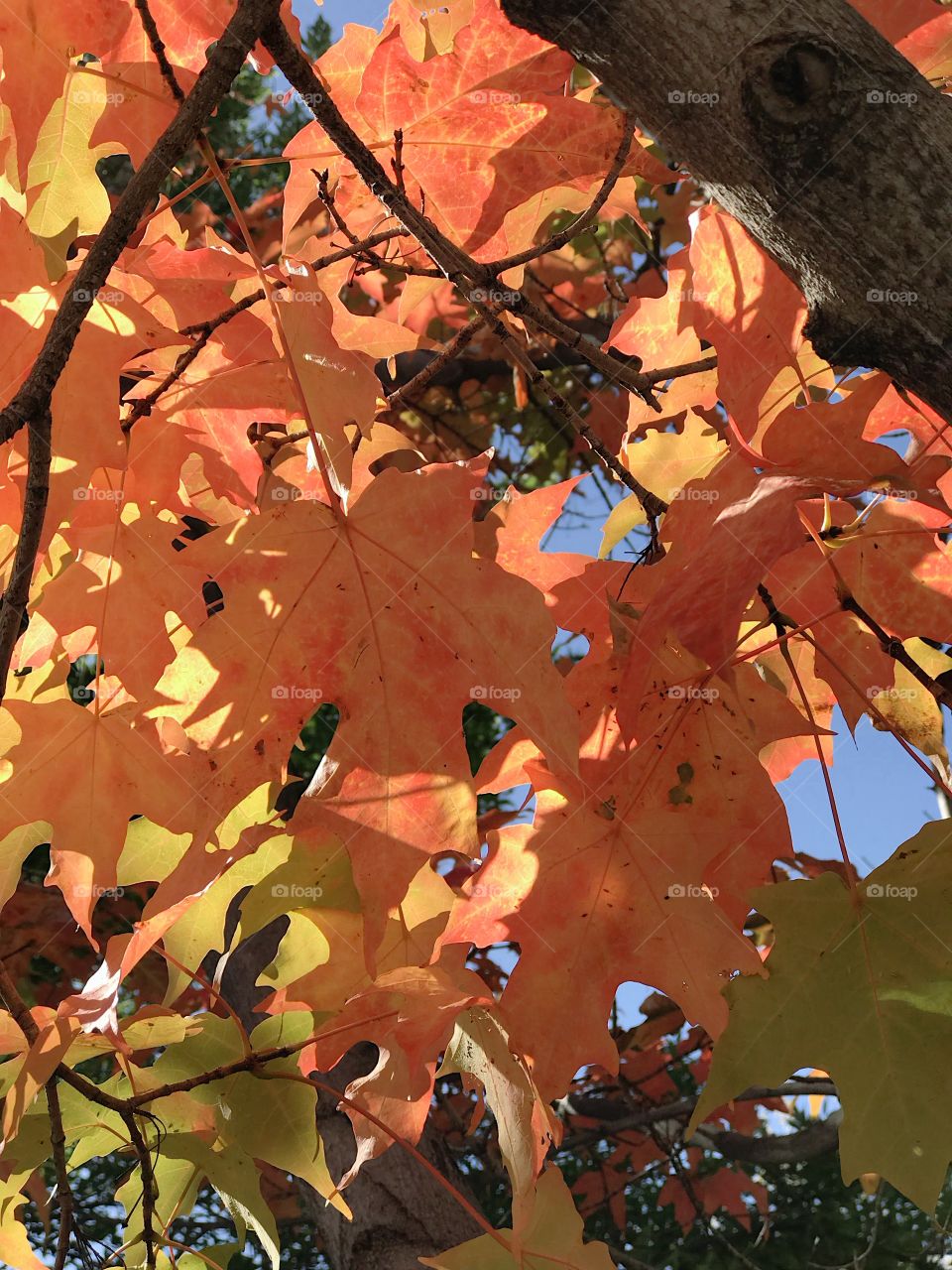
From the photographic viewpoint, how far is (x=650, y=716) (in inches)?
30.6

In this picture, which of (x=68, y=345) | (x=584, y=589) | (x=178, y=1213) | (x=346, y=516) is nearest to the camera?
(x=68, y=345)

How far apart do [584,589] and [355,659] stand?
22 centimetres

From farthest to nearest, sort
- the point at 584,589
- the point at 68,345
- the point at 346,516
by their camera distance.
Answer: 1. the point at 584,589
2. the point at 346,516
3. the point at 68,345

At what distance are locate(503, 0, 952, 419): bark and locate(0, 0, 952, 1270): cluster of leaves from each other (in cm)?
6

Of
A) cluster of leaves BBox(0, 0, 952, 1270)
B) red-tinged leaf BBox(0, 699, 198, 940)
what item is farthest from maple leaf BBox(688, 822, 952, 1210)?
red-tinged leaf BBox(0, 699, 198, 940)

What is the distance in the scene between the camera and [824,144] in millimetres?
591

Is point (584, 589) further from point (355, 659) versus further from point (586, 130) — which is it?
point (586, 130)

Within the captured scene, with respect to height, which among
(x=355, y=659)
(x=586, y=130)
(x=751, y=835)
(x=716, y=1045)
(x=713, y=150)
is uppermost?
A: (x=586, y=130)

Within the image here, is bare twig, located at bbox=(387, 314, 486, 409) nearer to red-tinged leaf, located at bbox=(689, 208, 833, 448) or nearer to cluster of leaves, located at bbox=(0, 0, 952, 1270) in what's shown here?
cluster of leaves, located at bbox=(0, 0, 952, 1270)

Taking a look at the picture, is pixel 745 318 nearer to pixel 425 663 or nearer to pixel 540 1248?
pixel 425 663

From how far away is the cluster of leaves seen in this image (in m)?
0.67

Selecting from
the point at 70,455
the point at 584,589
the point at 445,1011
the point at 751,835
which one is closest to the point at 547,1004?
the point at 445,1011

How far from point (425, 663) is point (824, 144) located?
0.37 m

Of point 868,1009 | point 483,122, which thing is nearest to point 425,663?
point 868,1009
